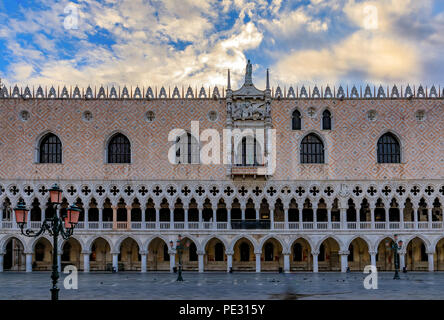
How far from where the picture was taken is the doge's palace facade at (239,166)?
1123 inches

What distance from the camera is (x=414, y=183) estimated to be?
28531 millimetres

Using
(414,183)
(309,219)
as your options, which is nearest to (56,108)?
(309,219)

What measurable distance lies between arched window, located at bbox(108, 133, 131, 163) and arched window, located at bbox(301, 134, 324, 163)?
10409 millimetres

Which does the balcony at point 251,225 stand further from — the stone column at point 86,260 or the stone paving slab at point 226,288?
the stone paving slab at point 226,288

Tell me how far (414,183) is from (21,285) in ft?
69.8

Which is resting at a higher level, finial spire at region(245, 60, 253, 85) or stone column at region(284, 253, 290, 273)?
finial spire at region(245, 60, 253, 85)

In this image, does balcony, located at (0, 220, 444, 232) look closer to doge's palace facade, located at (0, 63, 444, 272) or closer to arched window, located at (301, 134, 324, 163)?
doge's palace facade, located at (0, 63, 444, 272)

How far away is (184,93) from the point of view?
1176 inches

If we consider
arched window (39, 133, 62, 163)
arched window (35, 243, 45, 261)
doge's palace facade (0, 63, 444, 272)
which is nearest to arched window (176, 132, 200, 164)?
doge's palace facade (0, 63, 444, 272)

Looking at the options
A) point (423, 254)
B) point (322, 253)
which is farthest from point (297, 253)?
point (423, 254)

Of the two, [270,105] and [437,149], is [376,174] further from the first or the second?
[270,105]

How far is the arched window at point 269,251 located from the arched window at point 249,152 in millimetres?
5247

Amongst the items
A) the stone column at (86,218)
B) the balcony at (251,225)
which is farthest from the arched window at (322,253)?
the stone column at (86,218)

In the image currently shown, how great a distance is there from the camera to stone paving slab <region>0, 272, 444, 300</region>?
16.8 m
